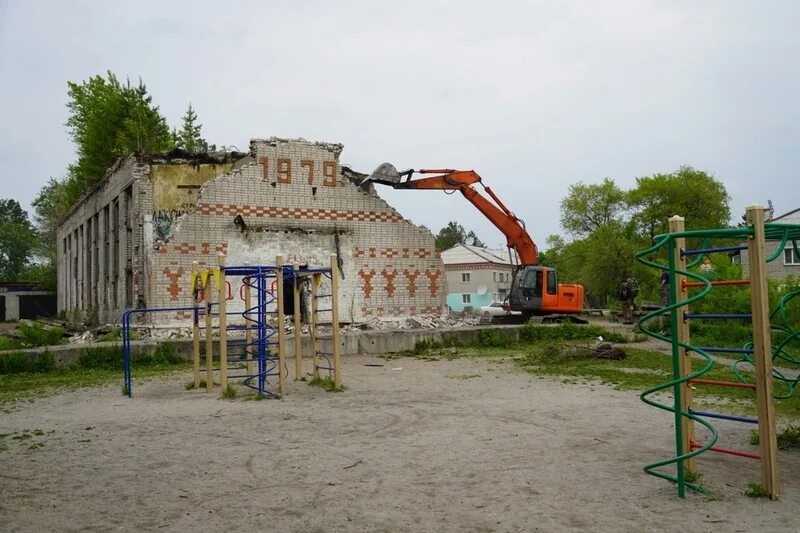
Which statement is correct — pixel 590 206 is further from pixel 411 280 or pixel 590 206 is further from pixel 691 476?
pixel 691 476

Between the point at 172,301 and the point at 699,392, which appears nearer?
the point at 699,392

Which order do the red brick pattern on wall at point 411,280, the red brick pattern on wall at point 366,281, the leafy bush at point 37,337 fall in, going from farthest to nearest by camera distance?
the red brick pattern on wall at point 411,280 < the red brick pattern on wall at point 366,281 < the leafy bush at point 37,337

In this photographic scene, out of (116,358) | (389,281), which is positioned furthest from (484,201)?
(116,358)

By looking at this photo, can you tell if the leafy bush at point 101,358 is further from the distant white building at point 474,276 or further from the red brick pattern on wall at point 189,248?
the distant white building at point 474,276

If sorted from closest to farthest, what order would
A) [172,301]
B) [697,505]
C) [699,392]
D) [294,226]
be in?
[697,505]
[699,392]
[172,301]
[294,226]

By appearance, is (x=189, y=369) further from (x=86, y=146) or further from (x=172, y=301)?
(x=86, y=146)

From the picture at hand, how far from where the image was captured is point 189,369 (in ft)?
53.2

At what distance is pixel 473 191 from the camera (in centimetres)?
2642

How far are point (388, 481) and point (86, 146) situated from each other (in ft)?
120

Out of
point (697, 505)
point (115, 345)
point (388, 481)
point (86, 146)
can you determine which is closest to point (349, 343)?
point (115, 345)

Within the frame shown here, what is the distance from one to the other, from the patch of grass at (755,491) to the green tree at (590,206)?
179 feet

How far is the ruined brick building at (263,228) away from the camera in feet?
74.2

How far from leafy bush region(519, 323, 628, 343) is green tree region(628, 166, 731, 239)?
33.4 meters

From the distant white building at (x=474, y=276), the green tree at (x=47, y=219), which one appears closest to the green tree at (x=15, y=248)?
the green tree at (x=47, y=219)
